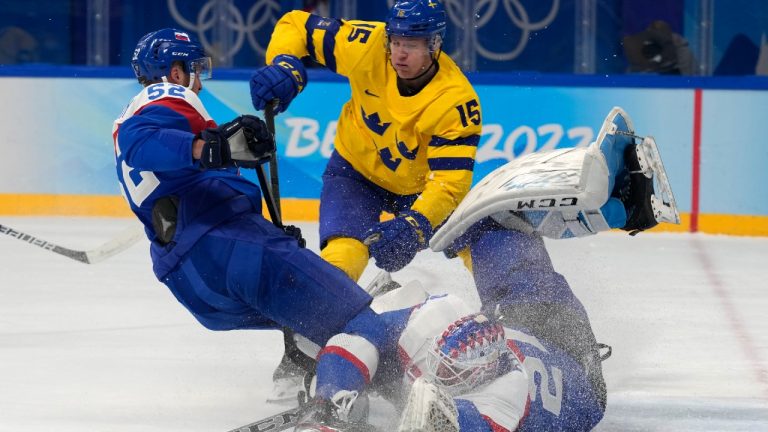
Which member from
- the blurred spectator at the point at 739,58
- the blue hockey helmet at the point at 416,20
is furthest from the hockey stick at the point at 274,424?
the blurred spectator at the point at 739,58

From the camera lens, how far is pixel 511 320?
3.34 meters

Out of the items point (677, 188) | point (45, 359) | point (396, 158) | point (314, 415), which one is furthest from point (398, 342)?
point (677, 188)

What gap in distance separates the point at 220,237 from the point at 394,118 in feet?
2.90

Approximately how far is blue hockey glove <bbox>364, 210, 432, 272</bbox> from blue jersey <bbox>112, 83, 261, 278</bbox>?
0.36 m

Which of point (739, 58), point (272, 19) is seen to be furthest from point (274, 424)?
point (272, 19)

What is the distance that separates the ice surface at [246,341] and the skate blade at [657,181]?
0.53 metres

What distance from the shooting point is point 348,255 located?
363 centimetres

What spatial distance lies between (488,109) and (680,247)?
1194mm

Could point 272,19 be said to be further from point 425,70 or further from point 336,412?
point 336,412

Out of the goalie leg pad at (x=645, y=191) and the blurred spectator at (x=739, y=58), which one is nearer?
the goalie leg pad at (x=645, y=191)

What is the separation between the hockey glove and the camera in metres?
3.00

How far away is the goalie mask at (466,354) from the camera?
9.51 feet

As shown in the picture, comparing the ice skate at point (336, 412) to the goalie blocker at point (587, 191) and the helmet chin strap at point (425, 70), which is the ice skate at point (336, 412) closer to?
the goalie blocker at point (587, 191)

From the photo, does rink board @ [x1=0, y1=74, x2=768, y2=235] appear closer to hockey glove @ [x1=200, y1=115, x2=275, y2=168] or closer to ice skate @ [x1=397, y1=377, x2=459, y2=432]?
hockey glove @ [x1=200, y1=115, x2=275, y2=168]
